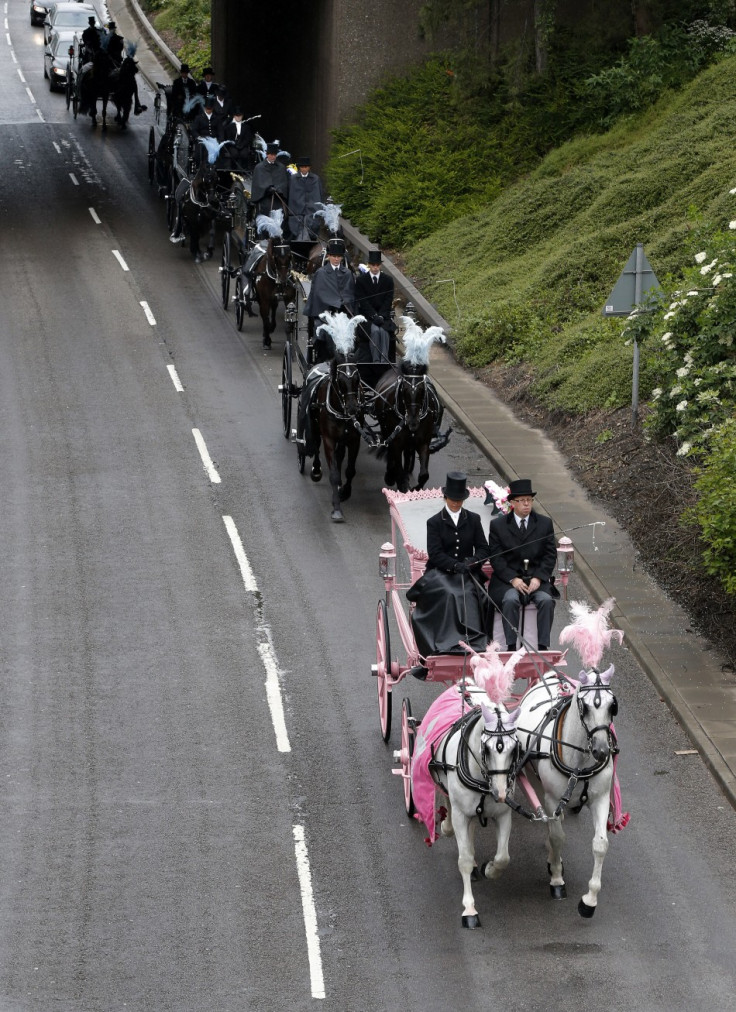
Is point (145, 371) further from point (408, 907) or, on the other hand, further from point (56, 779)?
point (408, 907)

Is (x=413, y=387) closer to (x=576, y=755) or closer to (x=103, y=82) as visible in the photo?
(x=576, y=755)

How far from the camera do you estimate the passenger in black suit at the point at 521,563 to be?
12461 millimetres

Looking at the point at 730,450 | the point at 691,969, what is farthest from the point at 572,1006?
the point at 730,450

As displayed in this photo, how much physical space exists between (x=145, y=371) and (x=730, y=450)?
12539 millimetres

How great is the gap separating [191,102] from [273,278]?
13.5 metres

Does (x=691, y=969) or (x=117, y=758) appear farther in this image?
(x=117, y=758)

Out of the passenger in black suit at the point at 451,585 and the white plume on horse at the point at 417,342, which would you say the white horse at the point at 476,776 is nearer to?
the passenger in black suit at the point at 451,585

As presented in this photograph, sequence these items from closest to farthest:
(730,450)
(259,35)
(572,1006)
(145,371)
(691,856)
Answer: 1. (572,1006)
2. (691,856)
3. (730,450)
4. (145,371)
5. (259,35)

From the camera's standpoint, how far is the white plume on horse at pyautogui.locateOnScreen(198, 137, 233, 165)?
31609 mm

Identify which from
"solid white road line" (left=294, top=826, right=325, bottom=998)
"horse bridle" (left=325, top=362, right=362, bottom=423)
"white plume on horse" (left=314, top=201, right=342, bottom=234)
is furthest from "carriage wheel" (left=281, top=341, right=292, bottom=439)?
"solid white road line" (left=294, top=826, right=325, bottom=998)

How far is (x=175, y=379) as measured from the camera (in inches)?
975

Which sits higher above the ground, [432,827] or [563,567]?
[563,567]

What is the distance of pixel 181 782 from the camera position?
12961 mm

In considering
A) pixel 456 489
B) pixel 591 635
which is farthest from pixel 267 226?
pixel 591 635
